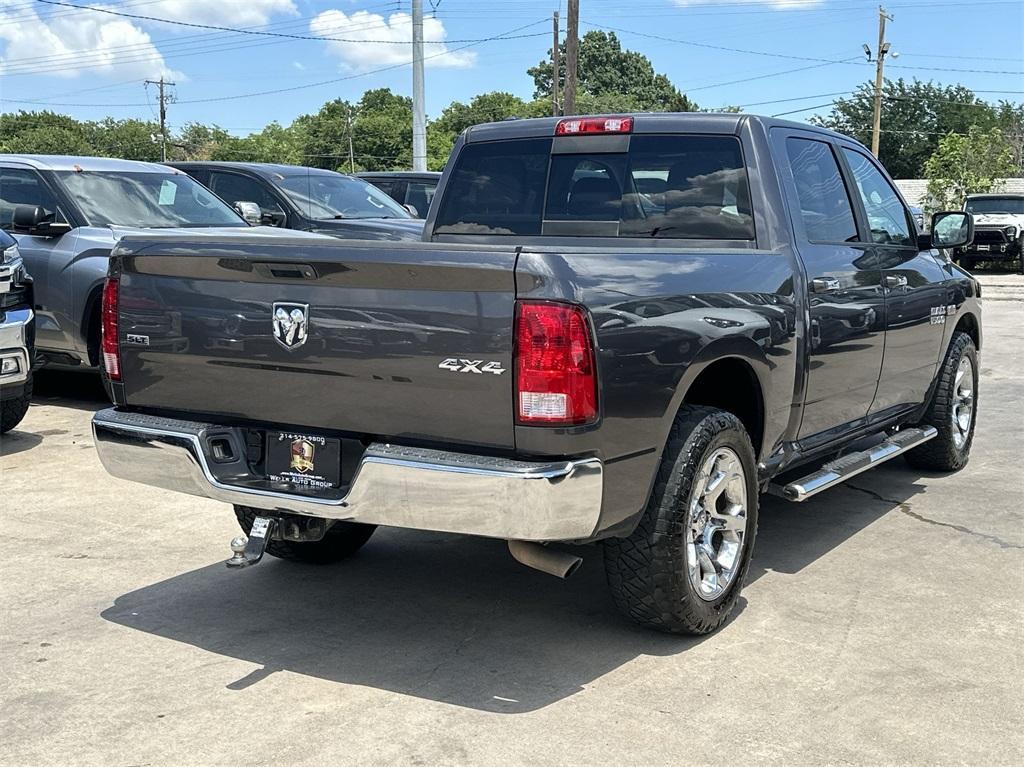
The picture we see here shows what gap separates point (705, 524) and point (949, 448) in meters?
3.27

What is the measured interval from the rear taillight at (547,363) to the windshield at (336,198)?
8681 millimetres

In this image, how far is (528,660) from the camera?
4.21 metres

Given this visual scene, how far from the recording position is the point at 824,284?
5195 millimetres

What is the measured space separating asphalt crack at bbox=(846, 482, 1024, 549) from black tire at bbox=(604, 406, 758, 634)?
2.14 m

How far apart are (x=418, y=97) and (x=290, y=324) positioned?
18051 mm

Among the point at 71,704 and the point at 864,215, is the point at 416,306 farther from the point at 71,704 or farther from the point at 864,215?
the point at 864,215

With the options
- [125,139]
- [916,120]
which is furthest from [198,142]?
[916,120]

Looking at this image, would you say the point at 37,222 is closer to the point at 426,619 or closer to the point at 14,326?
the point at 14,326

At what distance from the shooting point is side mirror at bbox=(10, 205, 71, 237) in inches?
351

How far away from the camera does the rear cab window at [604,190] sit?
5.14m

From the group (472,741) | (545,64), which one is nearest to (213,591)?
(472,741)

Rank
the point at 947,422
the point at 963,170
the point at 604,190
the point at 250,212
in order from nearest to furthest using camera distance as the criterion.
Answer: the point at 604,190 < the point at 947,422 < the point at 250,212 < the point at 963,170

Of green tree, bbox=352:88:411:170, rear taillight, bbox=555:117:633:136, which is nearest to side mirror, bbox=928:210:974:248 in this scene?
rear taillight, bbox=555:117:633:136

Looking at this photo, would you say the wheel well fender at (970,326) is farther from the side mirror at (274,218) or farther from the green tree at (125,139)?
the green tree at (125,139)
